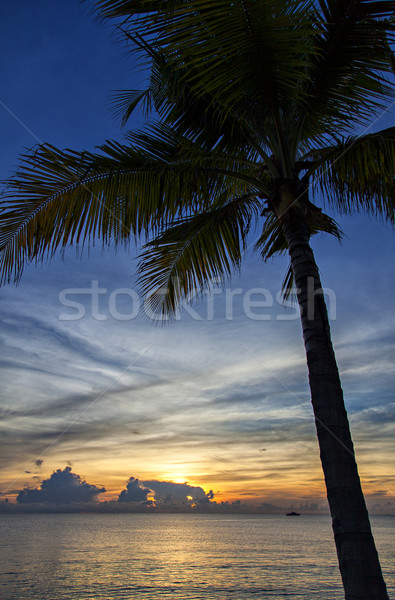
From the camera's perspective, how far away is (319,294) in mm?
4211

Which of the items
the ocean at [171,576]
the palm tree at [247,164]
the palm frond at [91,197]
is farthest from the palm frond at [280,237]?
the ocean at [171,576]

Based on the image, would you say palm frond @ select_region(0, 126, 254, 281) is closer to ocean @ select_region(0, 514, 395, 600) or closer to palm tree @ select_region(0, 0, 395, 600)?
palm tree @ select_region(0, 0, 395, 600)

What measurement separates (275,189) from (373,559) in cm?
361

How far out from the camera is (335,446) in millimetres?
3539

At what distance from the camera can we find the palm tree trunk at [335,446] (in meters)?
3.13

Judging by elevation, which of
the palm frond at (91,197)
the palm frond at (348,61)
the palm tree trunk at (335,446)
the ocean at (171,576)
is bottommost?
the ocean at (171,576)

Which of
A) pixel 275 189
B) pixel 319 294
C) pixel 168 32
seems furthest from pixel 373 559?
pixel 168 32

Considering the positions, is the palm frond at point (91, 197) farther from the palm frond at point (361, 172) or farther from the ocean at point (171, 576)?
the ocean at point (171, 576)

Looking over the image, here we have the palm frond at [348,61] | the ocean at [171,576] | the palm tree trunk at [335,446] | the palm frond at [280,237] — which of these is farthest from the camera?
the ocean at [171,576]

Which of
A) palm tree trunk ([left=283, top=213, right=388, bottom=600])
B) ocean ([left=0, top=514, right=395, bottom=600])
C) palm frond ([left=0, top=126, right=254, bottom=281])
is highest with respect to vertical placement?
palm frond ([left=0, top=126, right=254, bottom=281])

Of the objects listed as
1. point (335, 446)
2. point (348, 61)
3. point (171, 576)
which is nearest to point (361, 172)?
point (348, 61)

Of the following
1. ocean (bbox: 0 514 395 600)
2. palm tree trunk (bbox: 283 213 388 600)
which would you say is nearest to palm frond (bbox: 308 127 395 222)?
palm tree trunk (bbox: 283 213 388 600)

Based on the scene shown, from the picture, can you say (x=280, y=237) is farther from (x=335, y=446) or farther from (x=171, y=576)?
(x=171, y=576)

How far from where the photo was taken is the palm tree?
3545 mm
